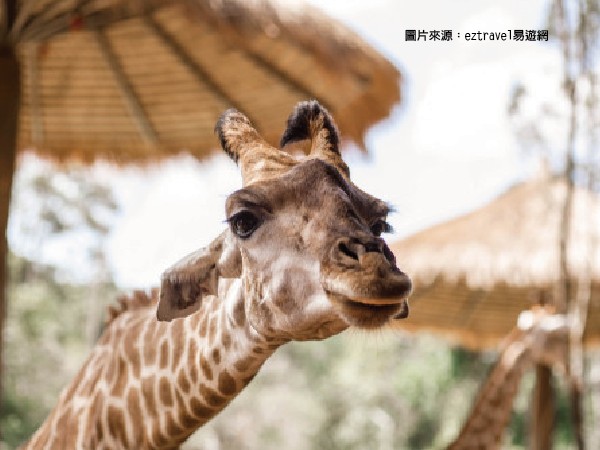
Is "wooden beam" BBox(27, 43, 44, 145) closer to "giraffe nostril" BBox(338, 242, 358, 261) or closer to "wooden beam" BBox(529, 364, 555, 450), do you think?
"giraffe nostril" BBox(338, 242, 358, 261)

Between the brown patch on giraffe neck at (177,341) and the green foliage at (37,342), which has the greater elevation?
the brown patch on giraffe neck at (177,341)

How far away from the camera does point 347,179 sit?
5.28 feet

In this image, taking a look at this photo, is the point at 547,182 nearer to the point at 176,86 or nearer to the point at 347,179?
the point at 176,86

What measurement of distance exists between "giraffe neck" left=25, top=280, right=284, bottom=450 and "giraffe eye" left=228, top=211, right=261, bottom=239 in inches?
6.9

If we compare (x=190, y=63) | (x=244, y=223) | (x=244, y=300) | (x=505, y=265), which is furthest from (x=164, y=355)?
(x=505, y=265)

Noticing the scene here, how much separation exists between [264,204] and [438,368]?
45.4 ft

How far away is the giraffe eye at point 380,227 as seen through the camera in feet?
5.08

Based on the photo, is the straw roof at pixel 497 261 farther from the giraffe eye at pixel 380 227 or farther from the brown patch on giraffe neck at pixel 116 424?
the giraffe eye at pixel 380 227

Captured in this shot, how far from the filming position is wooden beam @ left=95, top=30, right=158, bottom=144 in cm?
317

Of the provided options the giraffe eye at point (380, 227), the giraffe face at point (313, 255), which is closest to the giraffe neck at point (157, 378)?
the giraffe face at point (313, 255)

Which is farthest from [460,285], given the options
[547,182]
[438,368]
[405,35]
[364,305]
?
[438,368]

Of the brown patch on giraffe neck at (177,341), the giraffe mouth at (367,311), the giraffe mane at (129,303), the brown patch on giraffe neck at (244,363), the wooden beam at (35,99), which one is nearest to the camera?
the giraffe mouth at (367,311)

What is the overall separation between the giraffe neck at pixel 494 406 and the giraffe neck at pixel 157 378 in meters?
1.51

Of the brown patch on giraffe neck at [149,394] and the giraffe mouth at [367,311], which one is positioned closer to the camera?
the giraffe mouth at [367,311]
